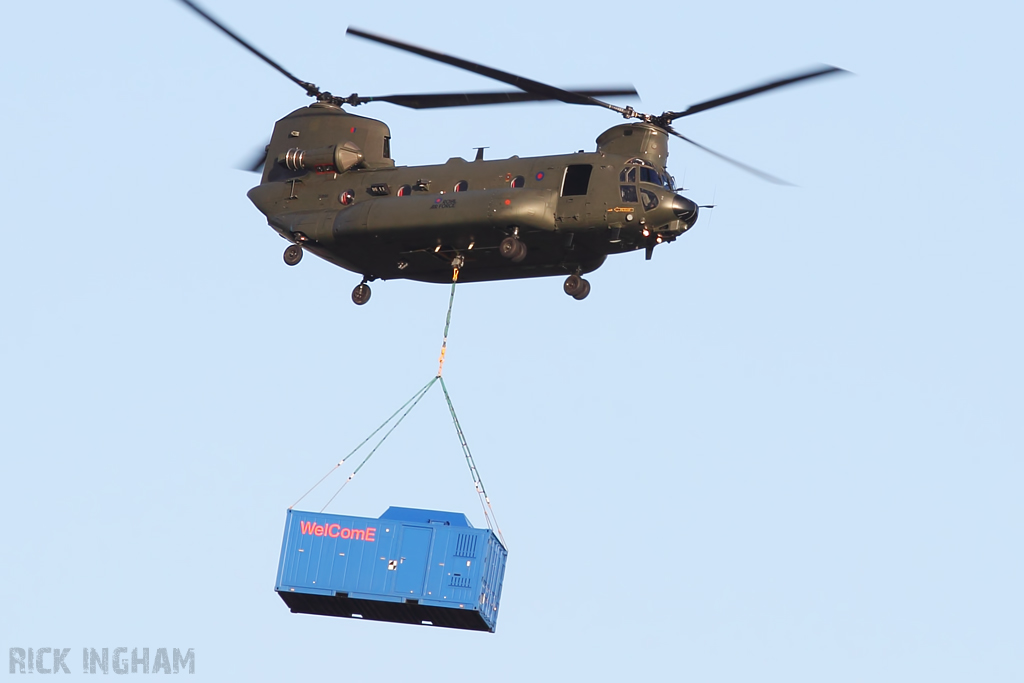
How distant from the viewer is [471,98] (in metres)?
33.1

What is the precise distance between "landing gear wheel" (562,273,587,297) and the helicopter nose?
7.98ft

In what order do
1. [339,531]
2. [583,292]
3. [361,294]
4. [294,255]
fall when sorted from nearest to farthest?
[339,531], [583,292], [294,255], [361,294]

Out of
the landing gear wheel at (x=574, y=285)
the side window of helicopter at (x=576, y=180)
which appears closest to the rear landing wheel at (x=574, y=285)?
the landing gear wheel at (x=574, y=285)

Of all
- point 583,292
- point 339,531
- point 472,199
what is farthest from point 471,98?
point 339,531

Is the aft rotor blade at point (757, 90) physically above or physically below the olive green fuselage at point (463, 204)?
above

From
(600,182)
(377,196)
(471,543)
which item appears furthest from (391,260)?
(471,543)

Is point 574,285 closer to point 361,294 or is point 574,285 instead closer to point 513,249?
point 513,249

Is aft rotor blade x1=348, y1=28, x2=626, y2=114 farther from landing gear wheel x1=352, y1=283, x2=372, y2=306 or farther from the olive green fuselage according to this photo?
landing gear wheel x1=352, y1=283, x2=372, y2=306

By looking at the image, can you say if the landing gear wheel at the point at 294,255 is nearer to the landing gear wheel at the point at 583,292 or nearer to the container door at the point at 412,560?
the landing gear wheel at the point at 583,292

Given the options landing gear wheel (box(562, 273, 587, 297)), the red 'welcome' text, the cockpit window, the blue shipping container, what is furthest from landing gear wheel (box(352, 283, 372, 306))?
the red 'welcome' text

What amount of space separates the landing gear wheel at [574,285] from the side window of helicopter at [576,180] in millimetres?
1774

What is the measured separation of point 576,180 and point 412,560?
7298 millimetres

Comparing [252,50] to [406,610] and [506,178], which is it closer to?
[506,178]

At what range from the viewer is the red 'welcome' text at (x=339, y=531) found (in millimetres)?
28703
